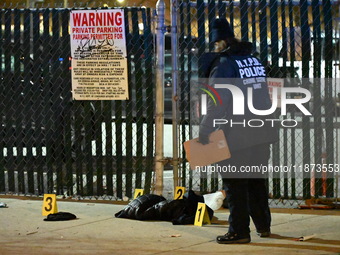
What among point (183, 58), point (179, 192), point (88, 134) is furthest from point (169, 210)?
point (183, 58)

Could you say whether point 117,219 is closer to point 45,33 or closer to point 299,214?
point 299,214

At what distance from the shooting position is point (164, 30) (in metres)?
9.17

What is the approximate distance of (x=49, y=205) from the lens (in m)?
8.84

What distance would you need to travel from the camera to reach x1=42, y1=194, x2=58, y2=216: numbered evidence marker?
880cm

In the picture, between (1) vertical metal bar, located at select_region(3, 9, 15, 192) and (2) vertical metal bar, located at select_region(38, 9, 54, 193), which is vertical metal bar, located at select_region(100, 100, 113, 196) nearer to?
(2) vertical metal bar, located at select_region(38, 9, 54, 193)

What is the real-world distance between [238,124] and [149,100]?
2.51m

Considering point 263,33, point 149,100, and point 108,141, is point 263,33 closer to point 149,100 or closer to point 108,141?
point 149,100

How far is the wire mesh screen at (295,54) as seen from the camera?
30.2 ft

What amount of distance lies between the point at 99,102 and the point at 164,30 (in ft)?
4.08

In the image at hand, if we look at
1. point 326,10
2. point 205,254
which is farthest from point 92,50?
point 205,254

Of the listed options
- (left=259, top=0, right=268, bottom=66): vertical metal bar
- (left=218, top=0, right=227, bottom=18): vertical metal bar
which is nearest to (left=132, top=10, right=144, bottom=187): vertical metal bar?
(left=218, top=0, right=227, bottom=18): vertical metal bar

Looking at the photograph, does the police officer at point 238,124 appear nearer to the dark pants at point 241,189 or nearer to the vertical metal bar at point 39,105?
the dark pants at point 241,189

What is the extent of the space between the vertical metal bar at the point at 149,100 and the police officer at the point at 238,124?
215 centimetres

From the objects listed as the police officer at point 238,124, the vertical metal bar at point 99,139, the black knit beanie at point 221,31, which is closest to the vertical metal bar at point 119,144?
the vertical metal bar at point 99,139
